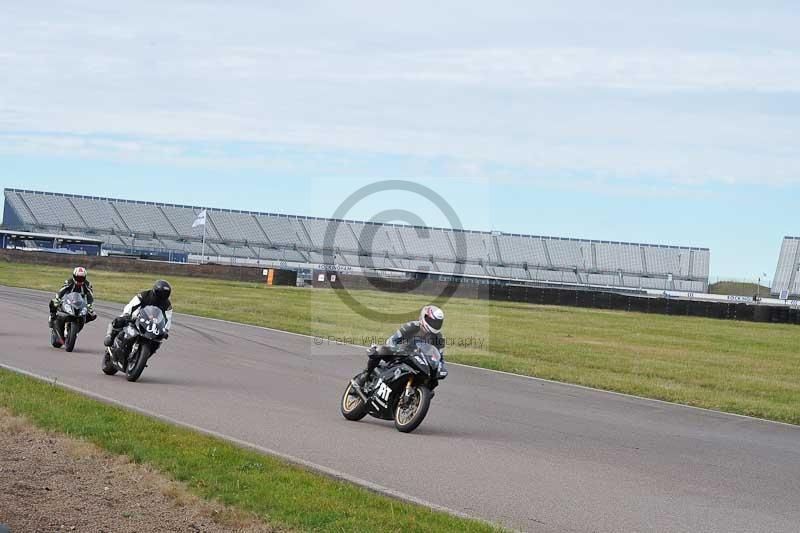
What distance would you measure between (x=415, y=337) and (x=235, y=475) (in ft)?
13.4

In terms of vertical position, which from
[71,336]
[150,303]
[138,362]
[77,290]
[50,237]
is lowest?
[138,362]

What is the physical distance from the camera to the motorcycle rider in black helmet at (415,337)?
480 inches

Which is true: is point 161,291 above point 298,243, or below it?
below

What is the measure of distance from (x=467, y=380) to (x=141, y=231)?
80.1m

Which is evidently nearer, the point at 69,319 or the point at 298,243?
the point at 69,319

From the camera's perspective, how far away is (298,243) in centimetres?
9344

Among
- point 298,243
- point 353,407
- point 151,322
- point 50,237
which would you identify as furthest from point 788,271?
point 353,407

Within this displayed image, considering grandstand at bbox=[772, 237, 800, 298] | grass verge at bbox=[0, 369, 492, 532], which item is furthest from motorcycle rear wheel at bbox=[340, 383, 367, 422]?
grandstand at bbox=[772, 237, 800, 298]

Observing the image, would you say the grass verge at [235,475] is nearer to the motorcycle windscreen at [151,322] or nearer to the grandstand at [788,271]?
the motorcycle windscreen at [151,322]

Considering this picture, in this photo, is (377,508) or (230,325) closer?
(377,508)

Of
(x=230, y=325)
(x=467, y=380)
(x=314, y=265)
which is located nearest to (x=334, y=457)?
(x=467, y=380)

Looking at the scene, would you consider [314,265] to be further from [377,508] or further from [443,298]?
[377,508]

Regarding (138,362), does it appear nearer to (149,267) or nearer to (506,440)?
(506,440)

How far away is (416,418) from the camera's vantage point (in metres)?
12.1
